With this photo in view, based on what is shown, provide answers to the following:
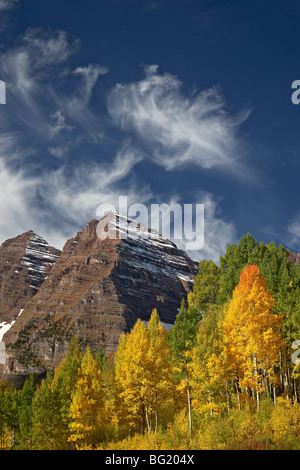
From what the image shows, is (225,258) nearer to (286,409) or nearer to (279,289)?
(279,289)

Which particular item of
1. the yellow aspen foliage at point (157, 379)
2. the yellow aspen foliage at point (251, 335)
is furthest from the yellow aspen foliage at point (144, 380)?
the yellow aspen foliage at point (251, 335)

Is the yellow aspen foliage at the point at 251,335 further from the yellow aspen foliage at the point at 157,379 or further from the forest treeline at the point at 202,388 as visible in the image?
the yellow aspen foliage at the point at 157,379

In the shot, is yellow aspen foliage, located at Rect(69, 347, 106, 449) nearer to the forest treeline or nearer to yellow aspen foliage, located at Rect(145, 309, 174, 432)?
the forest treeline

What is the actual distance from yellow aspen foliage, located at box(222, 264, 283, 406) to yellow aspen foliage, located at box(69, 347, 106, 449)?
13621mm

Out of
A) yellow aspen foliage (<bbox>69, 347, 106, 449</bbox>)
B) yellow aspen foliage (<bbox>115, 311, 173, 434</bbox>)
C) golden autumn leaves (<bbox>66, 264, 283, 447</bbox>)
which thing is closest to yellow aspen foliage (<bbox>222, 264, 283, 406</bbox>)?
golden autumn leaves (<bbox>66, 264, 283, 447</bbox>)

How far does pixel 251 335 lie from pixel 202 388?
5.83 meters

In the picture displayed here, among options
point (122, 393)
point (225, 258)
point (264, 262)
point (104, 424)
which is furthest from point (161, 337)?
point (225, 258)

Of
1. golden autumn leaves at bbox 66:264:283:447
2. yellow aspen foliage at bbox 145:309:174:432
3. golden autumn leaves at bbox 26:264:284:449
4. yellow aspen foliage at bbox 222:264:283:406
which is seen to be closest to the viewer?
yellow aspen foliage at bbox 222:264:283:406

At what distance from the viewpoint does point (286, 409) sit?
2862cm

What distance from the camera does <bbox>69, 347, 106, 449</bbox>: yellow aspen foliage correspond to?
3606cm

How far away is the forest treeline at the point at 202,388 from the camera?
2797 cm

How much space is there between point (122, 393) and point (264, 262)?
A: 23773mm

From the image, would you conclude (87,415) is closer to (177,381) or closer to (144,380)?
(144,380)

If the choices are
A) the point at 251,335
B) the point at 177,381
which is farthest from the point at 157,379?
the point at 251,335
